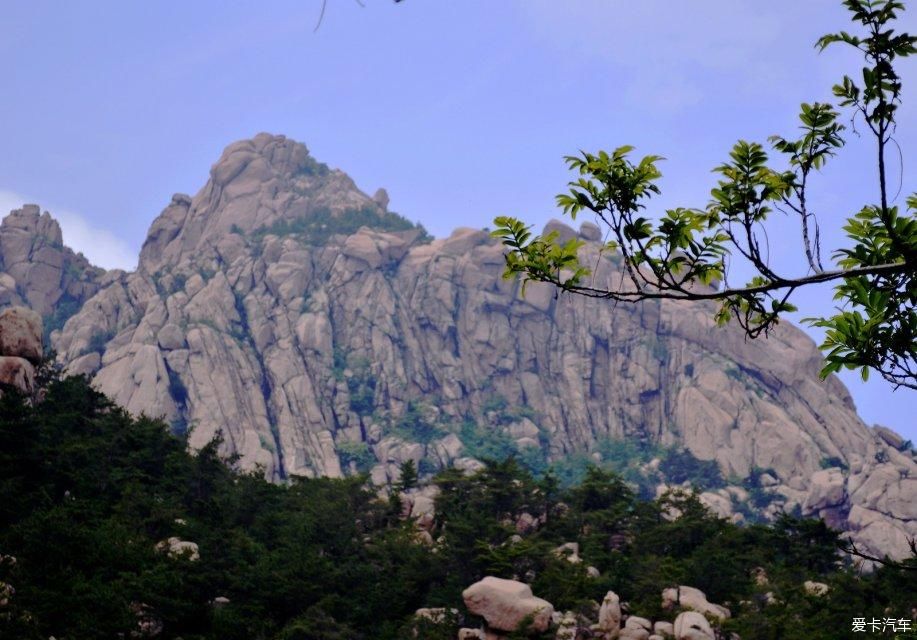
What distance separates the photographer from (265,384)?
110 metres

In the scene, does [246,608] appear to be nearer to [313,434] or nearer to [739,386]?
[313,434]

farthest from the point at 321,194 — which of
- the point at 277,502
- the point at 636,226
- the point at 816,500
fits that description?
the point at 636,226

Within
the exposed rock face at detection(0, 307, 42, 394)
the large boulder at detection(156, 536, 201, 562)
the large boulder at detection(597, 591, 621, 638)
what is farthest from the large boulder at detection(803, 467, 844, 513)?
the exposed rock face at detection(0, 307, 42, 394)

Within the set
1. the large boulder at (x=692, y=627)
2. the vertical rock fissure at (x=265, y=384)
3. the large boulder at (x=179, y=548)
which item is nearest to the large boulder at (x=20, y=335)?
the large boulder at (x=179, y=548)

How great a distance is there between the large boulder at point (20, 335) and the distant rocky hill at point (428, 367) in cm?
5828

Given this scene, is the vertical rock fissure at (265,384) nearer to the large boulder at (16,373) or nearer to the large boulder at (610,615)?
the large boulder at (16,373)

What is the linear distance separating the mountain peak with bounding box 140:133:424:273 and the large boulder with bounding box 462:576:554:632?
10323 centimetres

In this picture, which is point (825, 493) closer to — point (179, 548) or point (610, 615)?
point (610, 615)

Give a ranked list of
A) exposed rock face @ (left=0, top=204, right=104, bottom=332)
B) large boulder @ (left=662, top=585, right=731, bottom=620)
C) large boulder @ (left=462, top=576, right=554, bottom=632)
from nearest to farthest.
Answer: 1. large boulder @ (left=462, top=576, right=554, bottom=632)
2. large boulder @ (left=662, top=585, right=731, bottom=620)
3. exposed rock face @ (left=0, top=204, right=104, bottom=332)

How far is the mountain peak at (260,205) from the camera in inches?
5354

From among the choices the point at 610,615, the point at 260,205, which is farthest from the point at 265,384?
the point at 610,615

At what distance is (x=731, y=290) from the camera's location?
5543mm

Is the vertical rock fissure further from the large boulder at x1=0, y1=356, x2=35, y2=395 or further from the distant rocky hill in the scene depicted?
the large boulder at x1=0, y1=356, x2=35, y2=395

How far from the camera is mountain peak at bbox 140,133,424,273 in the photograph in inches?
5354
